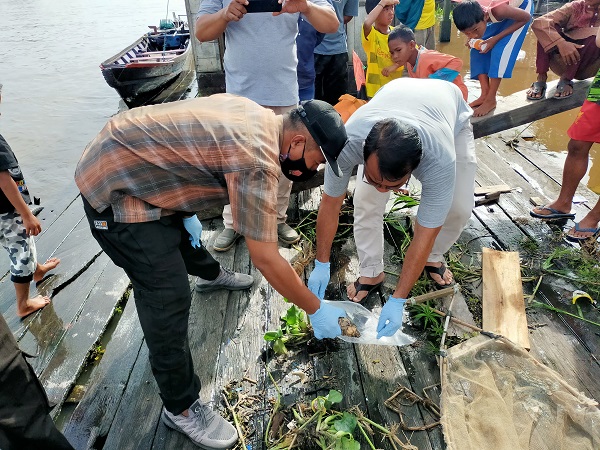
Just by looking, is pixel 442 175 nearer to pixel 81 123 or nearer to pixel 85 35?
pixel 81 123

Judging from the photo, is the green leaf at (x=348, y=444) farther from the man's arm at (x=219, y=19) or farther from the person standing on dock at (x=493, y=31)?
the person standing on dock at (x=493, y=31)

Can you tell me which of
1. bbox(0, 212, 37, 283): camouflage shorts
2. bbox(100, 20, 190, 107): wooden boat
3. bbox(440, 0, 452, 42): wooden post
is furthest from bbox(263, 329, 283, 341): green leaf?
bbox(440, 0, 452, 42): wooden post

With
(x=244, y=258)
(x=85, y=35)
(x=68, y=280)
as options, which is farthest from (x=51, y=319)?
(x=85, y=35)

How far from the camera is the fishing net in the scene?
1.84 m

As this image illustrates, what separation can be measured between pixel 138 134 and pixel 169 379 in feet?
3.62

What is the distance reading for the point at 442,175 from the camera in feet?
7.26

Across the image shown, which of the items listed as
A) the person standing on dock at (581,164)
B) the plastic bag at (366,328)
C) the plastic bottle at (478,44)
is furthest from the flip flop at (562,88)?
the plastic bag at (366,328)

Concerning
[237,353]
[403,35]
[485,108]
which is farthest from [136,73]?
[237,353]

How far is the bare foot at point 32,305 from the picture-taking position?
3199mm

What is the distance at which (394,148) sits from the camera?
184 centimetres

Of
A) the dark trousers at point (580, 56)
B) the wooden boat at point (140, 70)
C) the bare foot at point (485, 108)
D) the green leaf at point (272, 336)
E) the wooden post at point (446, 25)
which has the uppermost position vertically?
the dark trousers at point (580, 56)

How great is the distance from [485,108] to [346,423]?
3.23m

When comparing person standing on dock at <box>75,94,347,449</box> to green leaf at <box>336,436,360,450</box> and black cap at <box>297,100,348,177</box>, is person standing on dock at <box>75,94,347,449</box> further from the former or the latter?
green leaf at <box>336,436,360,450</box>

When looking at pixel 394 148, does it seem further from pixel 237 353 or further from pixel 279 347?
pixel 237 353
